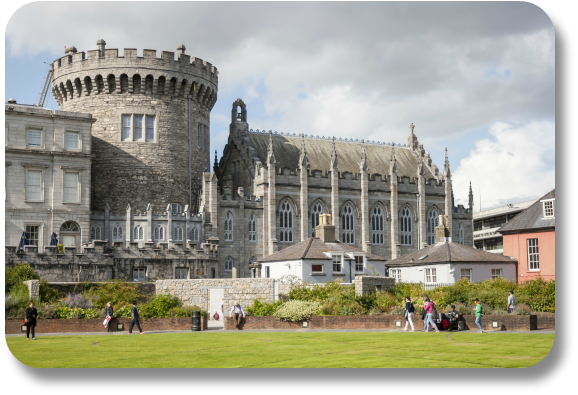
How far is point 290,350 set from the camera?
71.2ft

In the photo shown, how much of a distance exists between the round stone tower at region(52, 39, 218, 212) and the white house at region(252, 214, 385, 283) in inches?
550

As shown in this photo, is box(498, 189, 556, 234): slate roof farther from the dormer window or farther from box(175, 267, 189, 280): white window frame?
box(175, 267, 189, 280): white window frame

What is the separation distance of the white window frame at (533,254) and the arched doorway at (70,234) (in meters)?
29.7

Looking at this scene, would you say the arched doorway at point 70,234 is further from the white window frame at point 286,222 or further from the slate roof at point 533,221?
the slate roof at point 533,221

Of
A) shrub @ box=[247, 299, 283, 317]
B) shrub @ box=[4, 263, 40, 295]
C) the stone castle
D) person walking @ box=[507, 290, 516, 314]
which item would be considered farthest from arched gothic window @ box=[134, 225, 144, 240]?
person walking @ box=[507, 290, 516, 314]

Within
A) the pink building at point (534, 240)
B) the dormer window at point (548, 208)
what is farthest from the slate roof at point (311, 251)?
the dormer window at point (548, 208)

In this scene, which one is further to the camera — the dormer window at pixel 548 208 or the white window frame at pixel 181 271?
the white window frame at pixel 181 271

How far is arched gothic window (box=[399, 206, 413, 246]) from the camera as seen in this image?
223 ft

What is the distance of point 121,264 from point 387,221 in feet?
95.4

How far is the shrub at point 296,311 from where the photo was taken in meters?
32.5

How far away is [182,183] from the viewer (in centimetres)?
5859

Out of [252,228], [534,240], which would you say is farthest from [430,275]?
[252,228]

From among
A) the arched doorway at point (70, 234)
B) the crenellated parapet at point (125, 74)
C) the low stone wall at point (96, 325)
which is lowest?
the low stone wall at point (96, 325)
